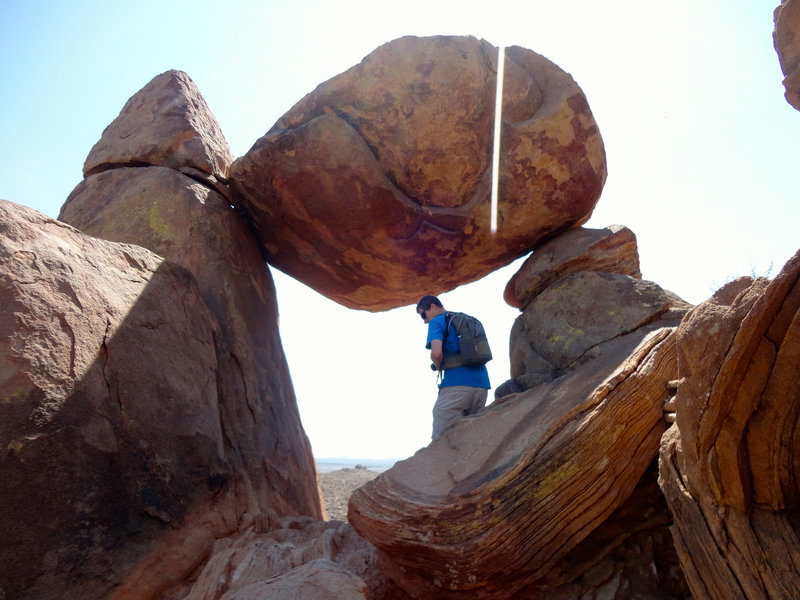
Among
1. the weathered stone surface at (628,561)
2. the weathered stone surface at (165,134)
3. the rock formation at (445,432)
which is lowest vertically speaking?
the weathered stone surface at (628,561)

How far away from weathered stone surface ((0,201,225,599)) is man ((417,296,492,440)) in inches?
86.2

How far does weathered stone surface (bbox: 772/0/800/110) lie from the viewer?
322cm

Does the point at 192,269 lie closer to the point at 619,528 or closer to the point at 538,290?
the point at 538,290

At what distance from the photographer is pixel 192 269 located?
21.5 ft

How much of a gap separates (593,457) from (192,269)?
4.62 m

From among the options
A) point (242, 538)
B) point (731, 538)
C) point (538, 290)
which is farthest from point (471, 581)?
point (538, 290)

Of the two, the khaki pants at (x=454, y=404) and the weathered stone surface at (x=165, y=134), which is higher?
the weathered stone surface at (x=165, y=134)

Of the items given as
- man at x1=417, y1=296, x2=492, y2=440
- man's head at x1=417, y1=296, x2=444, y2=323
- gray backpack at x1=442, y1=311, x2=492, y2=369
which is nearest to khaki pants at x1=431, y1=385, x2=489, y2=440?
man at x1=417, y1=296, x2=492, y2=440

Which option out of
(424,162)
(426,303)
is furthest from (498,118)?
(426,303)

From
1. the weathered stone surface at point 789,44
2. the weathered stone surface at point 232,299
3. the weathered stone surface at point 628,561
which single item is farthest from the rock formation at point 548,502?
the weathered stone surface at point 789,44

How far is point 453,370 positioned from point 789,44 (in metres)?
3.94

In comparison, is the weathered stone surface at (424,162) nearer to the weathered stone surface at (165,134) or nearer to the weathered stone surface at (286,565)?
the weathered stone surface at (165,134)

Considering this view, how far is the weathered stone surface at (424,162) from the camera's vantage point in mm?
6730

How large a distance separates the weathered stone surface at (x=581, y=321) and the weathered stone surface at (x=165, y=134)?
448 cm
